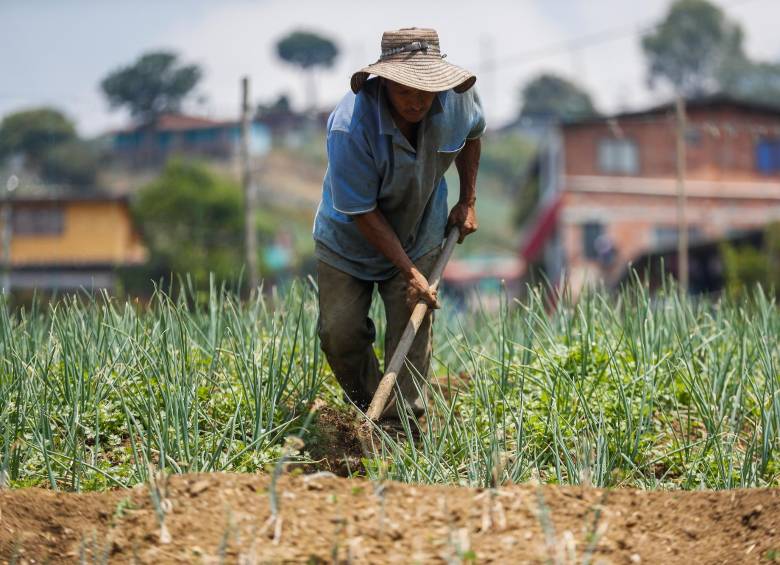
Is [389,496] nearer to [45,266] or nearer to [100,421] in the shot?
[100,421]

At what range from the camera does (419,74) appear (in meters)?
3.98

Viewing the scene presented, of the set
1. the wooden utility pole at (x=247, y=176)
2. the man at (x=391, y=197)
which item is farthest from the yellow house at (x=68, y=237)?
the man at (x=391, y=197)

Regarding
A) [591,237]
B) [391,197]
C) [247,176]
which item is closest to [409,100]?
[391,197]

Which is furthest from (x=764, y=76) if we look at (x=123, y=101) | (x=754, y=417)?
(x=754, y=417)

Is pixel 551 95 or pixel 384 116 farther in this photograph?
pixel 551 95

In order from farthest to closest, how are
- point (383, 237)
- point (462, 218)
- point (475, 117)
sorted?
point (462, 218), point (475, 117), point (383, 237)

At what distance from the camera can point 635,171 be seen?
3431 cm

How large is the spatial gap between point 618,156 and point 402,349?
30959mm

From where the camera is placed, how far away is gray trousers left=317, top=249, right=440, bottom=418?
446cm

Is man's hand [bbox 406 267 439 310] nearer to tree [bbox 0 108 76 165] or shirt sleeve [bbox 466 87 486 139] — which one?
shirt sleeve [bbox 466 87 486 139]

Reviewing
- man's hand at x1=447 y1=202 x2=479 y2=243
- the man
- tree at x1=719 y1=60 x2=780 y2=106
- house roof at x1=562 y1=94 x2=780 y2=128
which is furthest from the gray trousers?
tree at x1=719 y1=60 x2=780 y2=106

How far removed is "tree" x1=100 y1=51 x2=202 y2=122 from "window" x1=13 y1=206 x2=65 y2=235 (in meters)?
19.5

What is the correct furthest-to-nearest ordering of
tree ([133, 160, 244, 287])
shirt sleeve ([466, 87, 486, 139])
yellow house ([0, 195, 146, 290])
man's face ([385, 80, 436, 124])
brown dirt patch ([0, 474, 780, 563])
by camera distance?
1. tree ([133, 160, 244, 287])
2. yellow house ([0, 195, 146, 290])
3. shirt sleeve ([466, 87, 486, 139])
4. man's face ([385, 80, 436, 124])
5. brown dirt patch ([0, 474, 780, 563])

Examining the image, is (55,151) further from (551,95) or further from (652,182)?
(551,95)
